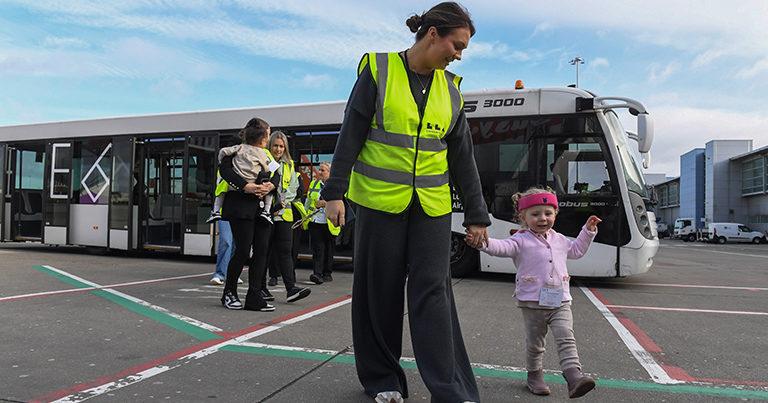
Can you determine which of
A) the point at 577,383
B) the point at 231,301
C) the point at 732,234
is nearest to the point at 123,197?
the point at 231,301

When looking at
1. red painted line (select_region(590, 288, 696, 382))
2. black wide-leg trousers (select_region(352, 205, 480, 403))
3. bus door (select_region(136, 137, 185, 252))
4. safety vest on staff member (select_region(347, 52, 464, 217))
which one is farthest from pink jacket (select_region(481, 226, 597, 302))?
bus door (select_region(136, 137, 185, 252))

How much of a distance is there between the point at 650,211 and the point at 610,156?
114 cm

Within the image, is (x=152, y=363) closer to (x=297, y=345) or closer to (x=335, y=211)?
(x=297, y=345)

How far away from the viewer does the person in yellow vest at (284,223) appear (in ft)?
19.0

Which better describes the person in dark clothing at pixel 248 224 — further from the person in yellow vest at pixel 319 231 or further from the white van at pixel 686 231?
the white van at pixel 686 231

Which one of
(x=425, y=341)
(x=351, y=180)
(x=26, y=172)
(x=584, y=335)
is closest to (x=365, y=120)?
(x=351, y=180)

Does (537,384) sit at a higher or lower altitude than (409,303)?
lower

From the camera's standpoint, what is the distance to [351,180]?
2773 millimetres

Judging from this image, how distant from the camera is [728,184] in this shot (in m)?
55.0

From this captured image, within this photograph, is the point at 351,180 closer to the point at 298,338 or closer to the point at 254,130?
the point at 298,338

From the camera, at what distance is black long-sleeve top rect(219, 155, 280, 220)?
518 cm

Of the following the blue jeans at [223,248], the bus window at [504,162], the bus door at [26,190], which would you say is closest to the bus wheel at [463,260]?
the bus window at [504,162]

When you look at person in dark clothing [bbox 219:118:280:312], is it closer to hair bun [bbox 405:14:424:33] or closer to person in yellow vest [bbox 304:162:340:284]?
person in yellow vest [bbox 304:162:340:284]

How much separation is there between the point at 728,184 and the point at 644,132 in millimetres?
57132
